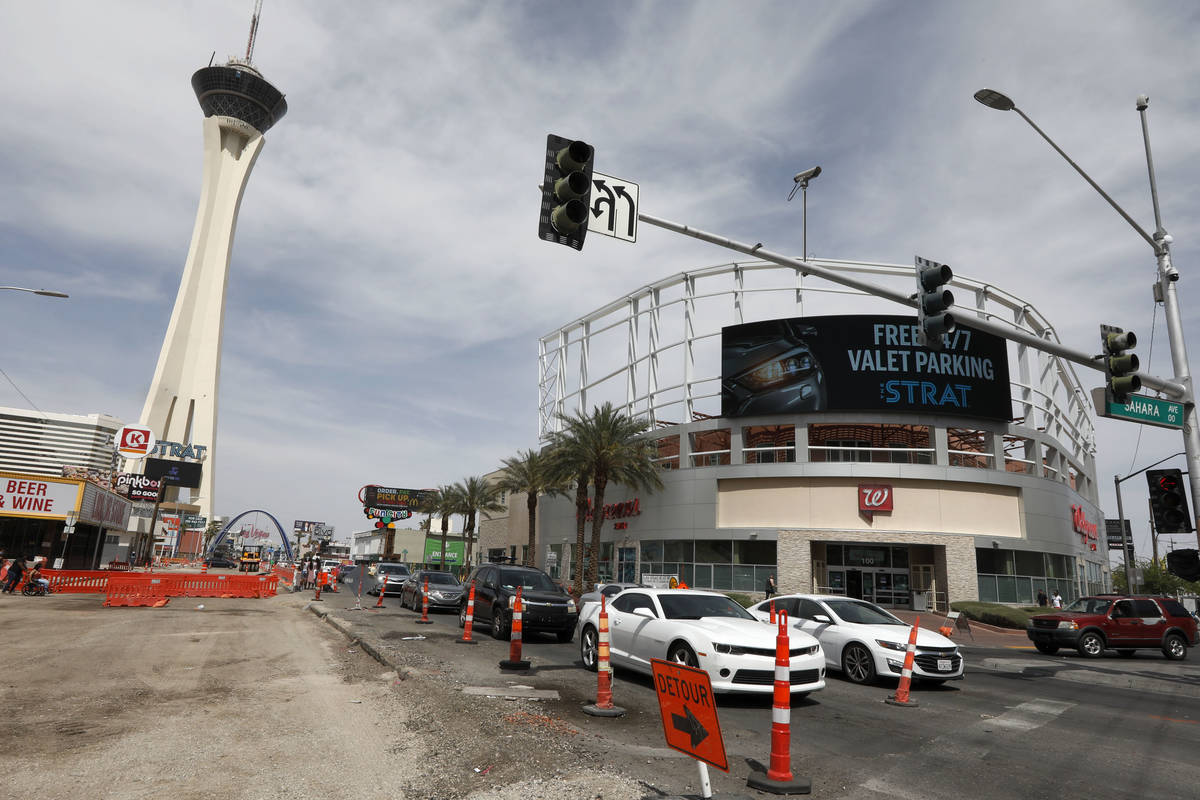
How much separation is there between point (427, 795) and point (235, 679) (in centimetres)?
664

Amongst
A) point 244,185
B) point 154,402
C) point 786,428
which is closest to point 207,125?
point 244,185

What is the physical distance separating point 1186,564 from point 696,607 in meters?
8.40

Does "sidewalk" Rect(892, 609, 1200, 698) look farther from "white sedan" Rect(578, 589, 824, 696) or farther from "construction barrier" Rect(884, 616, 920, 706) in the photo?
"white sedan" Rect(578, 589, 824, 696)

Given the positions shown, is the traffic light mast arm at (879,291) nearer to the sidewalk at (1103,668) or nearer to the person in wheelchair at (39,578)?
the sidewalk at (1103,668)

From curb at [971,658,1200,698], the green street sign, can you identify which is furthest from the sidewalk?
the green street sign

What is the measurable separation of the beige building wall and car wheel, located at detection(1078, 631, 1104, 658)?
18.7m

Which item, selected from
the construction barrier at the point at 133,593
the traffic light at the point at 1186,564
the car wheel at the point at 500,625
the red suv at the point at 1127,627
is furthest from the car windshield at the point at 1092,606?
the construction barrier at the point at 133,593

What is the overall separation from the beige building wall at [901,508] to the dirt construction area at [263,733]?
31.1 meters

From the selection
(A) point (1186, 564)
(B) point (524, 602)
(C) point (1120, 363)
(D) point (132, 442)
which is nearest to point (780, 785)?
(C) point (1120, 363)

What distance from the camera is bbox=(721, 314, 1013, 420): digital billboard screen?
40344 mm

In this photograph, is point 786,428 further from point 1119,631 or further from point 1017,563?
point 1119,631

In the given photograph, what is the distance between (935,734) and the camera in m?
8.38

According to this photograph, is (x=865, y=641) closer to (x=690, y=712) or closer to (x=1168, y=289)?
(x=690, y=712)

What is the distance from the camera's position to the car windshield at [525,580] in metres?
17.4
